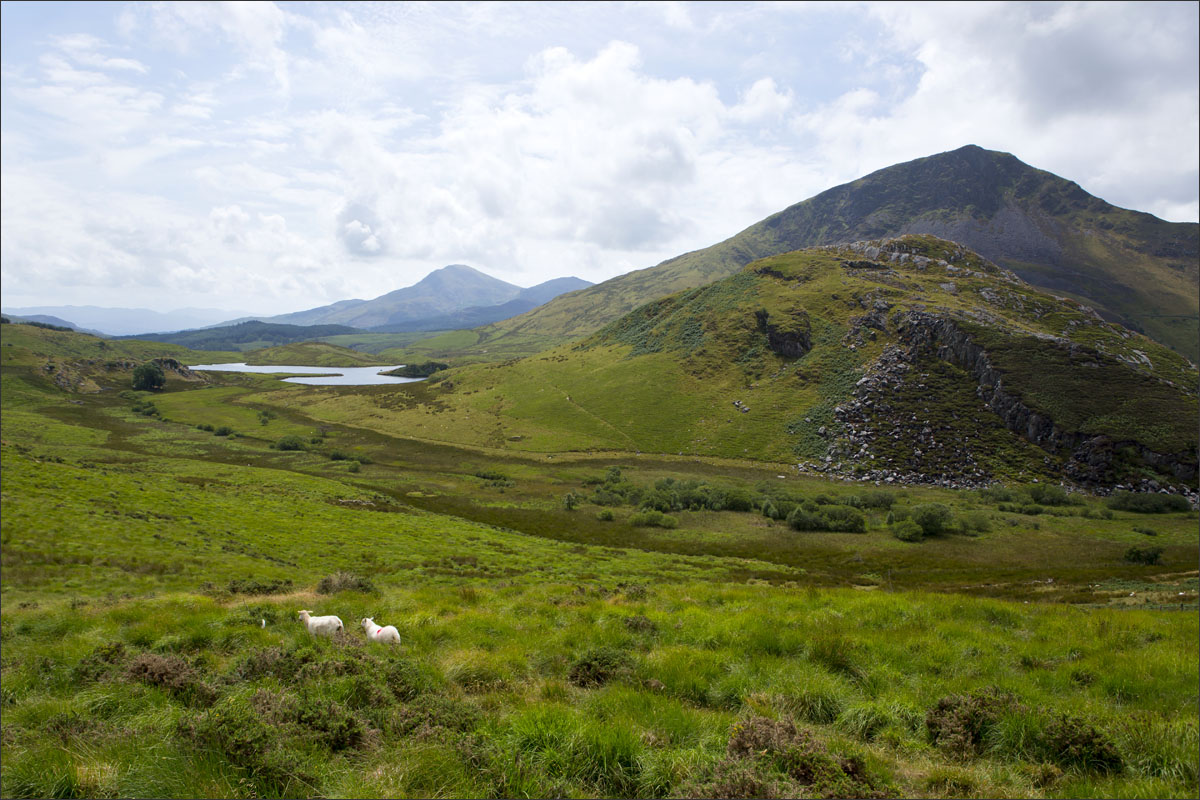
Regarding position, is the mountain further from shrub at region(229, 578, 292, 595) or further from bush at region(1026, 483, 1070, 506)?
shrub at region(229, 578, 292, 595)

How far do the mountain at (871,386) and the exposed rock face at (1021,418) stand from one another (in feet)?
0.83

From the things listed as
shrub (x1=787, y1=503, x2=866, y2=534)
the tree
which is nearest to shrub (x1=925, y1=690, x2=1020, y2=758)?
shrub (x1=787, y1=503, x2=866, y2=534)

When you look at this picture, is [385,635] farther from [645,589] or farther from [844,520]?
[844,520]

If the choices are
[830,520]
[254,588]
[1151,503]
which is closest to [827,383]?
[1151,503]

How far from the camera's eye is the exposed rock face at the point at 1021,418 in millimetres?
77125

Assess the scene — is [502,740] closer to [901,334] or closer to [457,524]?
[457,524]

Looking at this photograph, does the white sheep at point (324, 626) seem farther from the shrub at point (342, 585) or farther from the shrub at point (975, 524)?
the shrub at point (975, 524)

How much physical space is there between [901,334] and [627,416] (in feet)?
219

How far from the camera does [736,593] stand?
51.8 feet

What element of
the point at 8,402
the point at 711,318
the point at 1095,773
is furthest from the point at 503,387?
the point at 1095,773

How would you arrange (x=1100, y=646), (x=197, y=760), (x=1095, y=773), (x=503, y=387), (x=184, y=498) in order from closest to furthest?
(x=197, y=760) < (x=1095, y=773) < (x=1100, y=646) < (x=184, y=498) < (x=503, y=387)

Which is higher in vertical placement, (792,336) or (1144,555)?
(792,336)

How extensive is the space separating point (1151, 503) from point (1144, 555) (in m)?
32.0

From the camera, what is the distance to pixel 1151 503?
2650 inches
